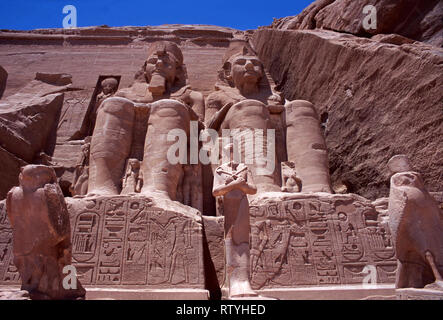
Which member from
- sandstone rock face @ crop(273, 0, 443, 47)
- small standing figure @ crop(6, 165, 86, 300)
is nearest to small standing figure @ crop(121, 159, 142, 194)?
small standing figure @ crop(6, 165, 86, 300)

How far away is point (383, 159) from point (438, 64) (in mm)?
1434

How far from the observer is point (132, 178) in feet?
14.5

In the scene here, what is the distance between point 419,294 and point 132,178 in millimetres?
3021

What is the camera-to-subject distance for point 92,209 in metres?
3.90

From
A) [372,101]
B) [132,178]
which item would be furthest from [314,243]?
[372,101]

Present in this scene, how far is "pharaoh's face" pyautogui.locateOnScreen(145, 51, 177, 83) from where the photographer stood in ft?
20.1

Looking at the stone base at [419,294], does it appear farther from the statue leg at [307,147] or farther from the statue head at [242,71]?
the statue head at [242,71]

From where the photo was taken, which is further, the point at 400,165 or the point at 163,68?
the point at 163,68

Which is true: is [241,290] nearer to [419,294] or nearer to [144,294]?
[144,294]

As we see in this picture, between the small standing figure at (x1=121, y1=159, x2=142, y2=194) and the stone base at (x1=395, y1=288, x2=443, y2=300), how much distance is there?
2.74 meters

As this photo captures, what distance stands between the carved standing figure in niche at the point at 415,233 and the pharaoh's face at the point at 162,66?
13.6 ft

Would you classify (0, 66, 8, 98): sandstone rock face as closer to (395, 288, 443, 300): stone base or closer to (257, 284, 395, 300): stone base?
(257, 284, 395, 300): stone base

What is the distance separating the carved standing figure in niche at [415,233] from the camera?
2703 millimetres

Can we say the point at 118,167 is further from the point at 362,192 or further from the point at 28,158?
the point at 362,192
